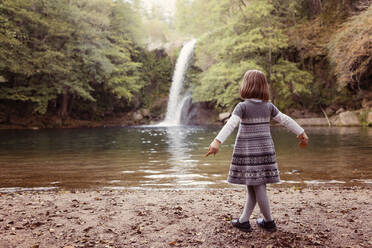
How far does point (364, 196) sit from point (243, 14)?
21.9 metres

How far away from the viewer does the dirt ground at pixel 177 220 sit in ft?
10.4

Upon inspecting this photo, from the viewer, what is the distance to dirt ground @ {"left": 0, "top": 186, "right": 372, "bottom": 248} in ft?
10.4

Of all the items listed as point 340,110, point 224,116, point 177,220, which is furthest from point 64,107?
point 177,220

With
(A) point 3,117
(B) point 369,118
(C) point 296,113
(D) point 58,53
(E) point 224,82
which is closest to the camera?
(B) point 369,118

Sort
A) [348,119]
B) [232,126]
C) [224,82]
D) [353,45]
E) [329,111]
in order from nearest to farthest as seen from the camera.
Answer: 1. [232,126]
2. [353,45]
3. [348,119]
4. [329,111]
5. [224,82]

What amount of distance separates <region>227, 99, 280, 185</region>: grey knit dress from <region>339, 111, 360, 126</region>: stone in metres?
20.4

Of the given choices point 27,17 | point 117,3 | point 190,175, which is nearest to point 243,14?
point 117,3

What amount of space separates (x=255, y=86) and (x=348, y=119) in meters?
20.9

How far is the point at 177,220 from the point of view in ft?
12.3

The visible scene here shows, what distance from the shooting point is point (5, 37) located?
61.5 feet

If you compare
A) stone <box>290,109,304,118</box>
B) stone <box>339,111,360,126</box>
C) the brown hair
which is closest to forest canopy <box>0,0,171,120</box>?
stone <box>290,109,304,118</box>

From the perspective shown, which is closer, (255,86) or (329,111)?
(255,86)

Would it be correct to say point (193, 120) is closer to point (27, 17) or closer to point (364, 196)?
point (27, 17)

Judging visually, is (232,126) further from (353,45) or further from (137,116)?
(137,116)
